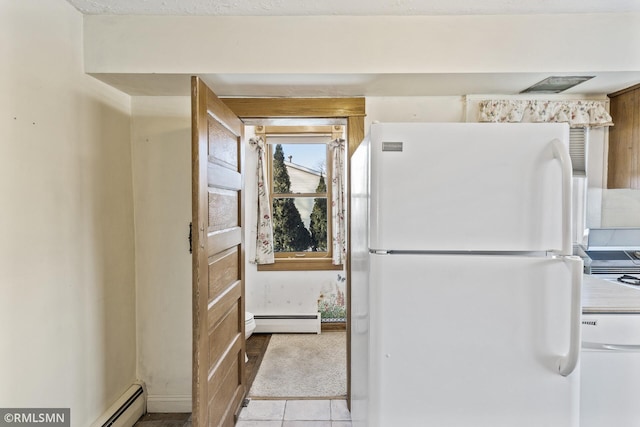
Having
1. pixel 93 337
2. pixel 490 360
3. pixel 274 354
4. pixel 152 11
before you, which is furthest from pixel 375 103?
pixel 274 354

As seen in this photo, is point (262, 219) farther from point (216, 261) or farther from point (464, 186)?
point (464, 186)

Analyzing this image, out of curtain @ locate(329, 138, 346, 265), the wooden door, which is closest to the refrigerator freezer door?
the wooden door

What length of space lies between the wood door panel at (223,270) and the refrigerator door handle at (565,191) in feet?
4.79

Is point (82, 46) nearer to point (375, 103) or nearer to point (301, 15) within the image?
point (301, 15)

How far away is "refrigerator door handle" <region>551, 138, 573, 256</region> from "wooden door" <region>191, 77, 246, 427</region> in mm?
1381

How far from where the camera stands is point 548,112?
1.87 m

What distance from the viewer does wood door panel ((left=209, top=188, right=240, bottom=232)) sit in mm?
1521

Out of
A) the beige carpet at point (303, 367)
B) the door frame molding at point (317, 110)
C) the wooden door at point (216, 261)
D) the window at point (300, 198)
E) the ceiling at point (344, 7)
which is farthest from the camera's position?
the window at point (300, 198)

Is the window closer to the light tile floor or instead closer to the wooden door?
the wooden door

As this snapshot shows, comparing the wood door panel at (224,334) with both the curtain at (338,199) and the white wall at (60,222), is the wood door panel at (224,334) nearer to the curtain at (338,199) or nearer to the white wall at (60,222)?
the white wall at (60,222)

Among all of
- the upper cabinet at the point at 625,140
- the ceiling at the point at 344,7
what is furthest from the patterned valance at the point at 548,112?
the ceiling at the point at 344,7

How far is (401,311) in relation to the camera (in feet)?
3.53

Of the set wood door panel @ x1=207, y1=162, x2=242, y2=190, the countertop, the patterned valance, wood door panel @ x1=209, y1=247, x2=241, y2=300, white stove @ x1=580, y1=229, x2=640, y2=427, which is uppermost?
the patterned valance

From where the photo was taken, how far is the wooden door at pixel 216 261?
134cm
